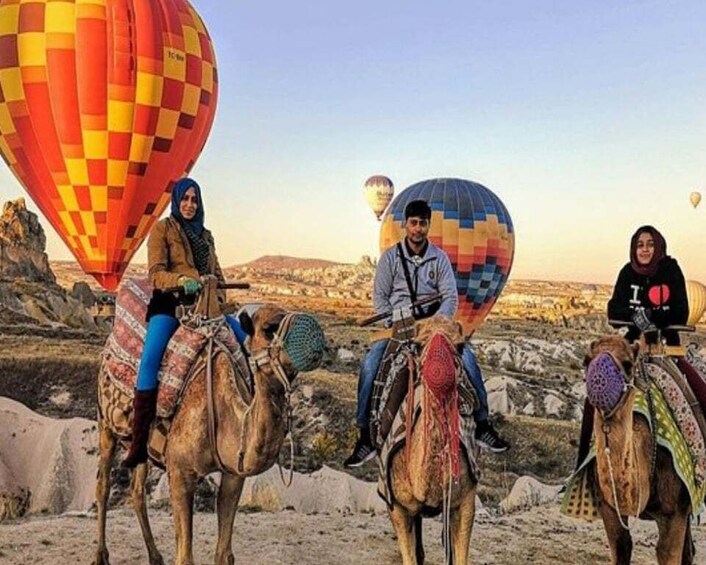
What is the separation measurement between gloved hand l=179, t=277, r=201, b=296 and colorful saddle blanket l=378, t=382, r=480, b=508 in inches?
72.4

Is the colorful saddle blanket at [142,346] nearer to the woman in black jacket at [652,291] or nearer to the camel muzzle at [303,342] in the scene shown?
the camel muzzle at [303,342]

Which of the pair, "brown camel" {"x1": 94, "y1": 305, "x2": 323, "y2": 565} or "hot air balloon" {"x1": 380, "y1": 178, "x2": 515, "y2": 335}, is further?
"hot air balloon" {"x1": 380, "y1": 178, "x2": 515, "y2": 335}

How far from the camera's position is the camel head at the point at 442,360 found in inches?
202

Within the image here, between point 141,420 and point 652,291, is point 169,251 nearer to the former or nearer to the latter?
point 141,420

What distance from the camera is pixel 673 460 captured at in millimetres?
5992

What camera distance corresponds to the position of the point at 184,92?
21.3 m

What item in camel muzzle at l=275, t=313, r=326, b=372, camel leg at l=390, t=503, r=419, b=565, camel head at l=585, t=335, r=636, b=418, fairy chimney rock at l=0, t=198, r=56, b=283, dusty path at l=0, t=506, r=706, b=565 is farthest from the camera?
fairy chimney rock at l=0, t=198, r=56, b=283

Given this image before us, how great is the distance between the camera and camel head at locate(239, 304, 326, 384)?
5.40m

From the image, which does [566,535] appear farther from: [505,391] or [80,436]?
[505,391]

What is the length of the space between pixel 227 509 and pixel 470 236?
2519cm

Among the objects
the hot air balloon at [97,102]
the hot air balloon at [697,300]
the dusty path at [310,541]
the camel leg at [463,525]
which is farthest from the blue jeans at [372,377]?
the hot air balloon at [697,300]

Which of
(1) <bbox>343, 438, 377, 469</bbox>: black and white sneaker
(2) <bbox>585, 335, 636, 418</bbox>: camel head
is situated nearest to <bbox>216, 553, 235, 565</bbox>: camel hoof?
(1) <bbox>343, 438, 377, 469</bbox>: black and white sneaker

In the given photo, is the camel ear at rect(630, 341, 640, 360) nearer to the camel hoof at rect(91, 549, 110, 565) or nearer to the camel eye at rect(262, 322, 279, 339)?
the camel eye at rect(262, 322, 279, 339)

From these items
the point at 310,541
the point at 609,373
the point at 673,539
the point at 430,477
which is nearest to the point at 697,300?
the point at 310,541
